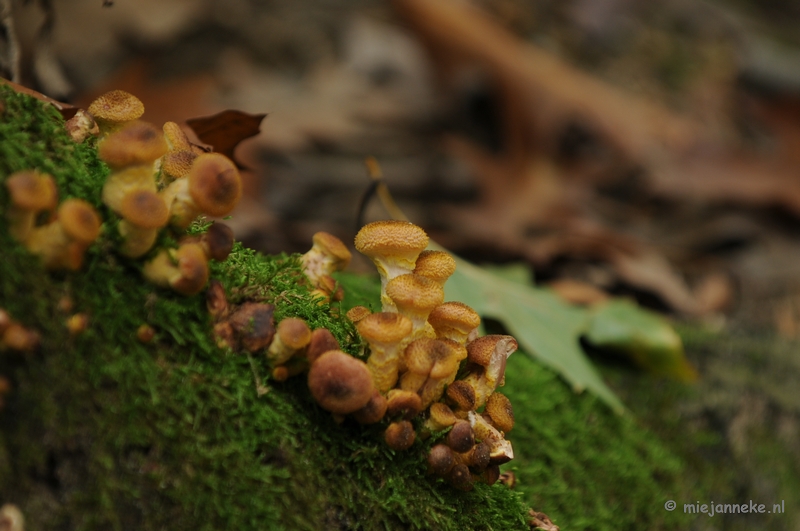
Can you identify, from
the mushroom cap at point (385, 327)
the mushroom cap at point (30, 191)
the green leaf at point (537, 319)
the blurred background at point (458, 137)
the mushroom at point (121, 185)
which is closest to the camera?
the mushroom cap at point (30, 191)

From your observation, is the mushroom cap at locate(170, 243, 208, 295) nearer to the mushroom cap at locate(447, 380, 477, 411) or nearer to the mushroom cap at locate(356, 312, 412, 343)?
the mushroom cap at locate(356, 312, 412, 343)

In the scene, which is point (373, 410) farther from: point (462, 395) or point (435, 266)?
point (435, 266)

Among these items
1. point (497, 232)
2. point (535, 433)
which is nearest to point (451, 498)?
point (535, 433)

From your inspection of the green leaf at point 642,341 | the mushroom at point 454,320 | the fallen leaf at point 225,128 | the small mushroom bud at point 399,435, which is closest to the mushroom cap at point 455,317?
the mushroom at point 454,320

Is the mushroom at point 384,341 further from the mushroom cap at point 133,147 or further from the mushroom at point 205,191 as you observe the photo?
the mushroom cap at point 133,147

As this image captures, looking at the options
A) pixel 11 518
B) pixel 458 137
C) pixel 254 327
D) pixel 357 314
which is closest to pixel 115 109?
pixel 254 327

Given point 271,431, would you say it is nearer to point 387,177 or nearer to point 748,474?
point 748,474
